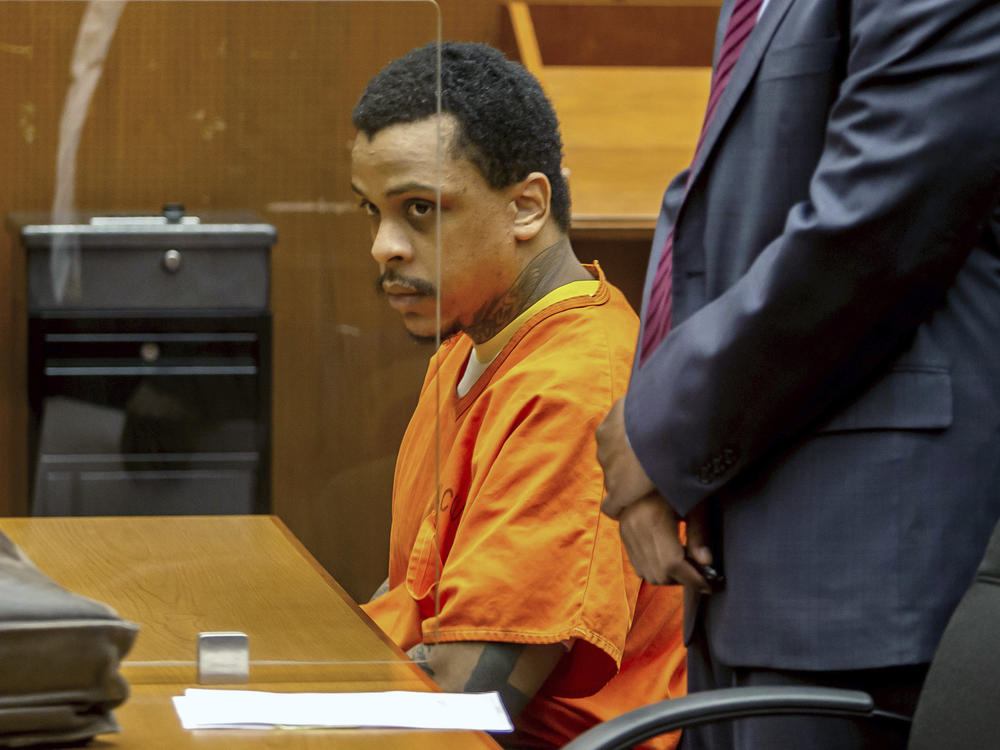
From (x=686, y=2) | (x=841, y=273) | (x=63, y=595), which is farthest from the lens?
(x=686, y=2)

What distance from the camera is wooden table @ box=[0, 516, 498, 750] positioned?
0.99 metres

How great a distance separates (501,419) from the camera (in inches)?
53.0

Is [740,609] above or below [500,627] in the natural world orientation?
above

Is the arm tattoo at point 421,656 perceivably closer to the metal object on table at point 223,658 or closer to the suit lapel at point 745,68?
the metal object on table at point 223,658

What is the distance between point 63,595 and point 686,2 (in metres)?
2.56

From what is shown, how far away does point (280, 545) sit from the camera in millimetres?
1138

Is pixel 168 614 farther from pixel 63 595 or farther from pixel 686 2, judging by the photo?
pixel 686 2

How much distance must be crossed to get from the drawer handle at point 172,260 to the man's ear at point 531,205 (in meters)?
0.45

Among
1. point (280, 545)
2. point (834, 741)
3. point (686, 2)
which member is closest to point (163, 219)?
point (280, 545)

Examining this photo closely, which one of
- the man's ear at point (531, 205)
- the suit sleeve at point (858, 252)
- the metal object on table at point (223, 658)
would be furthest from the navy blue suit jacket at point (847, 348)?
the man's ear at point (531, 205)

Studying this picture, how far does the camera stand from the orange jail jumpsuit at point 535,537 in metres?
1.20

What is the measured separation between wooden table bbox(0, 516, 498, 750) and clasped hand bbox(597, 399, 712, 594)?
7.8 inches

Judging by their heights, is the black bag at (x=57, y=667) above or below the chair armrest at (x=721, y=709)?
above

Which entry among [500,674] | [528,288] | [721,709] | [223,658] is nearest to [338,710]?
[223,658]
